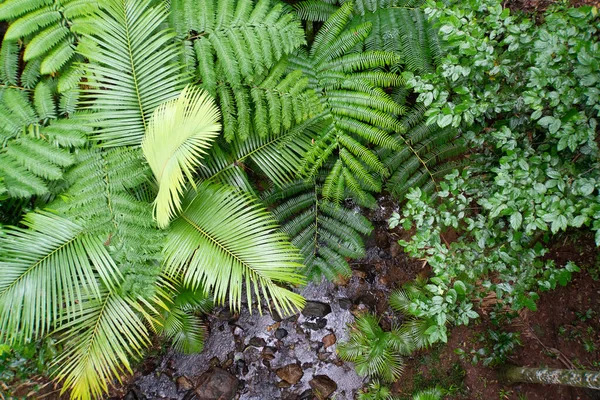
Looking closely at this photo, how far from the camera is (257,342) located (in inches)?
158

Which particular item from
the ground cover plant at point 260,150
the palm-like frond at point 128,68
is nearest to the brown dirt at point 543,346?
the ground cover plant at point 260,150

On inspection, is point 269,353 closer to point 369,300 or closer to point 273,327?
point 273,327

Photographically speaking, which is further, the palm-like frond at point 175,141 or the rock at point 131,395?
the rock at point 131,395

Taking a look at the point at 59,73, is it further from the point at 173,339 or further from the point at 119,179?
the point at 173,339

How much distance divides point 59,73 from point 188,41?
3.00 ft

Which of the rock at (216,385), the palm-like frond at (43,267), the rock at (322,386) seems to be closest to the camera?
the palm-like frond at (43,267)

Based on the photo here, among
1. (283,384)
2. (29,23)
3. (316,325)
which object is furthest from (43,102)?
(283,384)

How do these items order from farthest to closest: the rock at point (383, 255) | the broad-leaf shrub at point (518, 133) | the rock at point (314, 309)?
the rock at point (383, 255) → the rock at point (314, 309) → the broad-leaf shrub at point (518, 133)

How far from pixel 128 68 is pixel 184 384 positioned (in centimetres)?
282

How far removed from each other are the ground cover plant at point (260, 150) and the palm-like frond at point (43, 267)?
12 millimetres

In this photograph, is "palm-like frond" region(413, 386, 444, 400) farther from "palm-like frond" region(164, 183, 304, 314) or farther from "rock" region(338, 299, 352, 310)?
"palm-like frond" region(164, 183, 304, 314)

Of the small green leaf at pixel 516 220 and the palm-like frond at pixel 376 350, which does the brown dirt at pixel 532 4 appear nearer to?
the small green leaf at pixel 516 220

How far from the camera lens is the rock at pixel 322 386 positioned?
395 cm

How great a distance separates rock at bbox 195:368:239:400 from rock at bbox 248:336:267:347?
13.8 inches
